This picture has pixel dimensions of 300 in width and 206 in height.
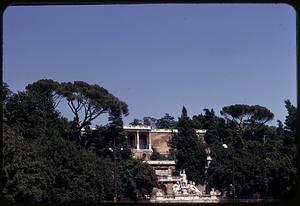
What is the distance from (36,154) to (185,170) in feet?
23.0

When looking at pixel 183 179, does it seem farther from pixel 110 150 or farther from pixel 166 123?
pixel 166 123

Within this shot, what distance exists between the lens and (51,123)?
14859 mm

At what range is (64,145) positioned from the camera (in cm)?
1377

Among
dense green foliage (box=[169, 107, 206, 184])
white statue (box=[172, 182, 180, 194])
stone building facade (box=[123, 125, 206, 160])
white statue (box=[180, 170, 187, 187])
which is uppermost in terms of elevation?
stone building facade (box=[123, 125, 206, 160])

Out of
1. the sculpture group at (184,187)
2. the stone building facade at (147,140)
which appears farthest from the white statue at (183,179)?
the stone building facade at (147,140)

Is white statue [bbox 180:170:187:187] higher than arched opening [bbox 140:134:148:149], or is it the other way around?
arched opening [bbox 140:134:148:149]

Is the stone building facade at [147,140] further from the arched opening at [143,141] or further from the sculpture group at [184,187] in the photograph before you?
the sculpture group at [184,187]

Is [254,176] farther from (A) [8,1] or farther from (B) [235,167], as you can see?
(A) [8,1]

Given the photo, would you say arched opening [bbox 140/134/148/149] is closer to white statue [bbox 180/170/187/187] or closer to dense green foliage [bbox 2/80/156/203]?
white statue [bbox 180/170/187/187]

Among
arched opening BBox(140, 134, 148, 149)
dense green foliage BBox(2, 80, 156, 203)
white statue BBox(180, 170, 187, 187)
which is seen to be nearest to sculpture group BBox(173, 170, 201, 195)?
white statue BBox(180, 170, 187, 187)

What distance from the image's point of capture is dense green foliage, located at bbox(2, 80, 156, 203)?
11234 mm

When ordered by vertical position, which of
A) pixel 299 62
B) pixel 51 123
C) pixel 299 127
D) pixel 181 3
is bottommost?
pixel 299 127

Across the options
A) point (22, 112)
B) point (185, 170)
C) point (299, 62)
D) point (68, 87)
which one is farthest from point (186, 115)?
point (299, 62)

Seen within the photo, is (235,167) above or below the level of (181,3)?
above
